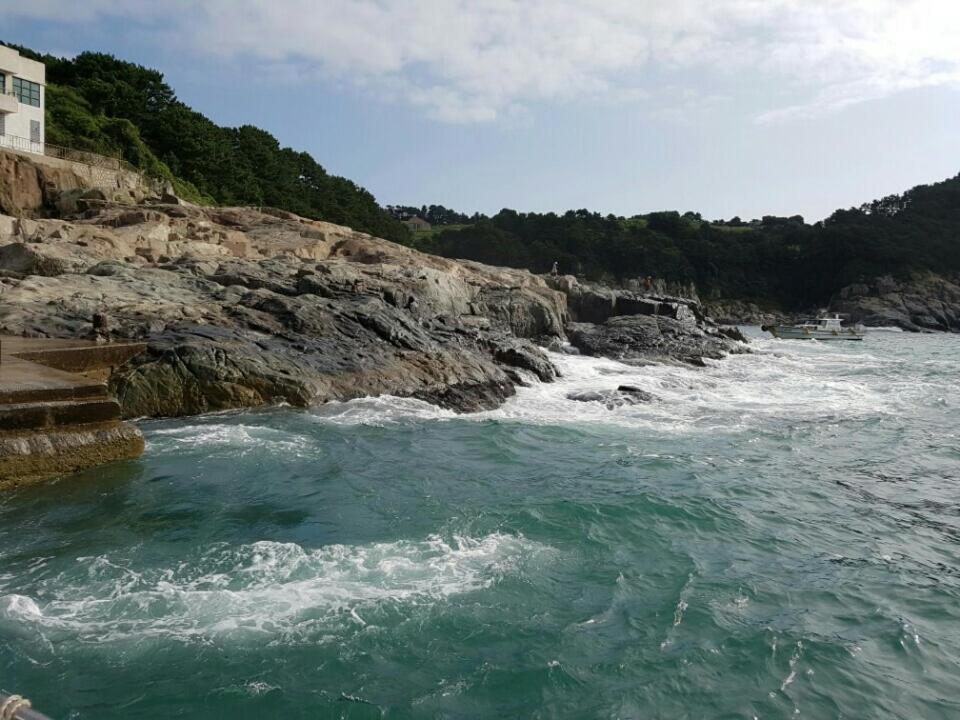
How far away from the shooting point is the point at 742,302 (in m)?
110

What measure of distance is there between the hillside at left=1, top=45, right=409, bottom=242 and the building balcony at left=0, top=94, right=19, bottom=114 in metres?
4.51

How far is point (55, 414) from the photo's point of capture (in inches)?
388

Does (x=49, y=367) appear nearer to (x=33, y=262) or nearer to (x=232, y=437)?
(x=232, y=437)

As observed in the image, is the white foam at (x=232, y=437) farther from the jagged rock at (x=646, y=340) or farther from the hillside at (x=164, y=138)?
the hillside at (x=164, y=138)

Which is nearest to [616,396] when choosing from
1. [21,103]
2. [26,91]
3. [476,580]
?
[476,580]

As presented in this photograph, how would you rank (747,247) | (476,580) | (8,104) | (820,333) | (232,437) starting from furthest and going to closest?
1. (747,247)
2. (820,333)
3. (8,104)
4. (232,437)
5. (476,580)

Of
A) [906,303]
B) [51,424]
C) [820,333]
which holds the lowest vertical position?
[51,424]

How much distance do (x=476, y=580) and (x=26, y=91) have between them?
132ft

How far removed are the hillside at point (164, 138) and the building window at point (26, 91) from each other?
2.83 m

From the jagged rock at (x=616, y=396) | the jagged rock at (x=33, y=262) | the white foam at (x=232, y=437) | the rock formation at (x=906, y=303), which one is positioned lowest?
the white foam at (x=232, y=437)

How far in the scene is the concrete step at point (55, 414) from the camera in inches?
368

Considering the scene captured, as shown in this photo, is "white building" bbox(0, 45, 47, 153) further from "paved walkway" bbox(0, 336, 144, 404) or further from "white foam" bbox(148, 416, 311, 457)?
"white foam" bbox(148, 416, 311, 457)

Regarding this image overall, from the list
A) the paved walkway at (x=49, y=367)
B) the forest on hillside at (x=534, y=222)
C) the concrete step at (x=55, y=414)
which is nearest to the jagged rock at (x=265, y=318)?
the paved walkway at (x=49, y=367)

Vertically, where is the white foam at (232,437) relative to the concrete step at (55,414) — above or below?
below
